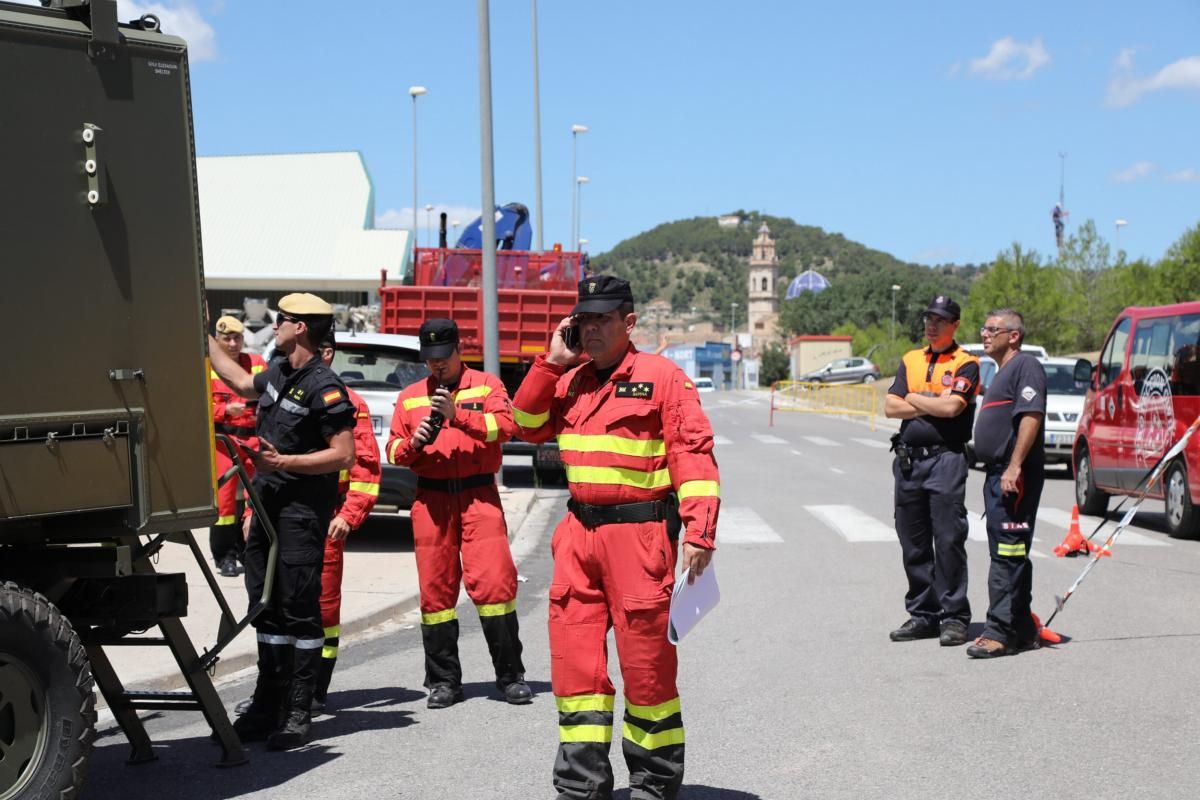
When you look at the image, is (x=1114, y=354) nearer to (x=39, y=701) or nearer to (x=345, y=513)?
(x=345, y=513)

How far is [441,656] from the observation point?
23.6 feet

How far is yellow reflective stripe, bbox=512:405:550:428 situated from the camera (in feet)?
17.8

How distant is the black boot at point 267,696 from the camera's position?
21.0 ft

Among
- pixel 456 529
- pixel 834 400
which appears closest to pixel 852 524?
pixel 456 529

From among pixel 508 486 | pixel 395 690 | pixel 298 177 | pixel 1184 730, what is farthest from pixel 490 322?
pixel 298 177

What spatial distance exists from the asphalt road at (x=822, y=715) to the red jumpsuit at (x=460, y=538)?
1.00 feet

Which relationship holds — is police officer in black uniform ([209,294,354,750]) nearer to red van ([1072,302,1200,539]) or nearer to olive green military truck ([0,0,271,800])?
olive green military truck ([0,0,271,800])

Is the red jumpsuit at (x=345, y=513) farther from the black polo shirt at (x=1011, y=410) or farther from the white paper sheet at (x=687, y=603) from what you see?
→ the black polo shirt at (x=1011, y=410)

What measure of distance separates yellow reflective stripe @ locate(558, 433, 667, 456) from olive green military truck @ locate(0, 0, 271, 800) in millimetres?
1415

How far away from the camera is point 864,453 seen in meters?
28.1

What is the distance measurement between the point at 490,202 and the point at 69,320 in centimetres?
1278

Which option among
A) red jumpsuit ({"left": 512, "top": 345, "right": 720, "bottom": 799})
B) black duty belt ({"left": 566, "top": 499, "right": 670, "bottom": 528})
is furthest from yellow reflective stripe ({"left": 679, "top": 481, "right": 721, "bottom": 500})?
black duty belt ({"left": 566, "top": 499, "right": 670, "bottom": 528})

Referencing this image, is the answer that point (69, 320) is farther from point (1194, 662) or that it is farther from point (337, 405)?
point (1194, 662)

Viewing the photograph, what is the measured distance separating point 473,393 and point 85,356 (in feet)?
9.09
